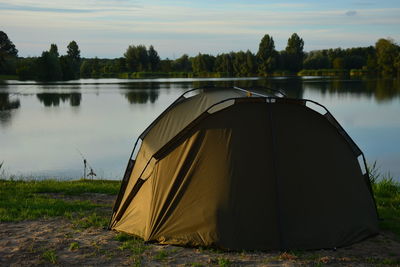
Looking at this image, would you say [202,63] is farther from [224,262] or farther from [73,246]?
[224,262]

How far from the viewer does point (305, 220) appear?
17.7ft

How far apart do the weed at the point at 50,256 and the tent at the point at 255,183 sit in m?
1.09

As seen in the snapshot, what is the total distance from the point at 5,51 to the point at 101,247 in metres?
87.3

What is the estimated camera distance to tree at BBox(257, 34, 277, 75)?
326 ft

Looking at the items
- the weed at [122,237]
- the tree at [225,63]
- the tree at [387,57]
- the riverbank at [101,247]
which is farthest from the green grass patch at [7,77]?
the weed at [122,237]

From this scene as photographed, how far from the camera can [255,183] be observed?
17.6 feet

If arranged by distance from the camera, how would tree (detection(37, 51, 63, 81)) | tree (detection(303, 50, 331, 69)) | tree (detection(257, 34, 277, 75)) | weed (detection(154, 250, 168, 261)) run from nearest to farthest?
weed (detection(154, 250, 168, 261))
tree (detection(37, 51, 63, 81))
tree (detection(257, 34, 277, 75))
tree (detection(303, 50, 331, 69))

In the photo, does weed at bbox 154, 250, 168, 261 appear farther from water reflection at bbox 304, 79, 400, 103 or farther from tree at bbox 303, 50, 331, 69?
tree at bbox 303, 50, 331, 69

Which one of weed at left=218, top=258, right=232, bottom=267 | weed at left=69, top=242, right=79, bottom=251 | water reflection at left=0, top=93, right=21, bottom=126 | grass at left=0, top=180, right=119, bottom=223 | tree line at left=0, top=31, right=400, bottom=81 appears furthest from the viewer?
tree line at left=0, top=31, right=400, bottom=81

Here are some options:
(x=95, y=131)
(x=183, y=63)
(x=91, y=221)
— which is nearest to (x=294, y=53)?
(x=183, y=63)

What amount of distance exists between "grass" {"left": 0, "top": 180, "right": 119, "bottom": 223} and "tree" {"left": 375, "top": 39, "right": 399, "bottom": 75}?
304 feet

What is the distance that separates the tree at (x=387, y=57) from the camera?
3615 inches

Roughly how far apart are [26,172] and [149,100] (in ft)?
88.6

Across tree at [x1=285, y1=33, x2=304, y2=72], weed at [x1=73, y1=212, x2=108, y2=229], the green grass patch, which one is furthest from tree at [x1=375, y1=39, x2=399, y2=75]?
weed at [x1=73, y1=212, x2=108, y2=229]
